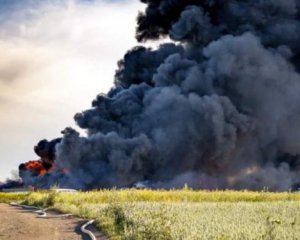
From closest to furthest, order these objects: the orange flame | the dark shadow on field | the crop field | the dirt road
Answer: the crop field
the dark shadow on field
the dirt road
the orange flame

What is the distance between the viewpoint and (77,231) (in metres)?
26.0

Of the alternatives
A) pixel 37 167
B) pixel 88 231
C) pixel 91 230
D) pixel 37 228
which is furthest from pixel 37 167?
pixel 88 231

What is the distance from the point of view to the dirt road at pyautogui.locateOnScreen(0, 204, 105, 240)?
24562mm

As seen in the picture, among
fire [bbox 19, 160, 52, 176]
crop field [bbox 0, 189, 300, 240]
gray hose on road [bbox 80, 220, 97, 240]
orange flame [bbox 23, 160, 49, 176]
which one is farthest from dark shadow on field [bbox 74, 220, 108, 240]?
orange flame [bbox 23, 160, 49, 176]

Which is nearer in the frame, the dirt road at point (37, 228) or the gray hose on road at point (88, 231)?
the gray hose on road at point (88, 231)

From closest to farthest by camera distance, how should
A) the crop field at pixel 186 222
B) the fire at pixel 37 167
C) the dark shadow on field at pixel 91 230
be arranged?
the crop field at pixel 186 222
the dark shadow on field at pixel 91 230
the fire at pixel 37 167

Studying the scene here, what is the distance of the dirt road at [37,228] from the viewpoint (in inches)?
967

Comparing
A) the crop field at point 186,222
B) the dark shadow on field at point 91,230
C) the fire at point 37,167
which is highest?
the fire at point 37,167

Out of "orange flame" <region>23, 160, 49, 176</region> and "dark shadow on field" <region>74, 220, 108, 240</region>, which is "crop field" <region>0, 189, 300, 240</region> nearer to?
"dark shadow on field" <region>74, 220, 108, 240</region>

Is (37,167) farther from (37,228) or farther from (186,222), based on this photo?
(186,222)

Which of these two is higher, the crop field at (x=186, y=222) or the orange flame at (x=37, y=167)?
the orange flame at (x=37, y=167)

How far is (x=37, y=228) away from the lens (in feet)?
89.0

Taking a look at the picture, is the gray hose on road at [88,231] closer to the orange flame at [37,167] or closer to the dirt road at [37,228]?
the dirt road at [37,228]

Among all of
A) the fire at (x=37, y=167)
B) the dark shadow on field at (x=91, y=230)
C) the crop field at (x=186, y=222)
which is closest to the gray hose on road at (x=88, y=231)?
the dark shadow on field at (x=91, y=230)
